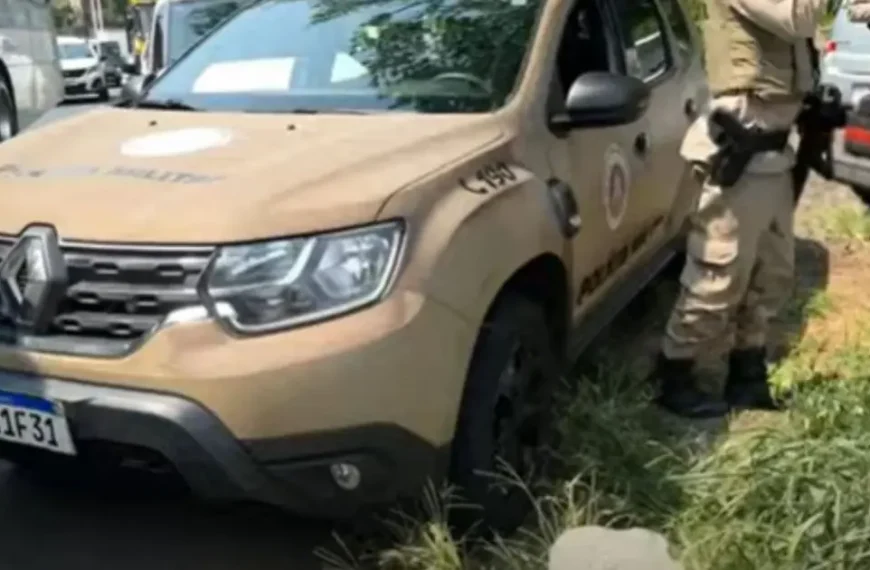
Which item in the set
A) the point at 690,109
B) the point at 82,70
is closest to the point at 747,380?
the point at 690,109

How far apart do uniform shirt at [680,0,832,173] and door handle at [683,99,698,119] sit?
851 millimetres

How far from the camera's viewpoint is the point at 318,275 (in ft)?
10.1

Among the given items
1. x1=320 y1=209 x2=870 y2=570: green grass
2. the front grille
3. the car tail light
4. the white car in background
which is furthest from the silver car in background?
the white car in background

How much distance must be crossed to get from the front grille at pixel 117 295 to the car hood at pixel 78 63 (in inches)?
907

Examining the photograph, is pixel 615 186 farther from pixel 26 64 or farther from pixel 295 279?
pixel 26 64

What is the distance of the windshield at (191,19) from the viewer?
10.3 m

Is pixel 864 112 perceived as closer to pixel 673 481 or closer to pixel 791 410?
pixel 791 410

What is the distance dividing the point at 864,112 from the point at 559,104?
3.00 m

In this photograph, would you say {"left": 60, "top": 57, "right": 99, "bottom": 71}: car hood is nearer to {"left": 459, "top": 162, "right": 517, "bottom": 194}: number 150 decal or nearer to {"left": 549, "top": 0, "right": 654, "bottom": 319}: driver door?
{"left": 549, "top": 0, "right": 654, "bottom": 319}: driver door

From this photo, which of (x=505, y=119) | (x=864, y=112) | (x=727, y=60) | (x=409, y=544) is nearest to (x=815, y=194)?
(x=864, y=112)

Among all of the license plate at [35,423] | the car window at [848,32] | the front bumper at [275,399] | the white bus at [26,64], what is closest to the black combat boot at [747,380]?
the front bumper at [275,399]

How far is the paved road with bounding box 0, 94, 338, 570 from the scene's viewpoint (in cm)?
366

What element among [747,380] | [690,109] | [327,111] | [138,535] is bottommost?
[747,380]

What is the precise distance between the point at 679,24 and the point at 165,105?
2.61 m
